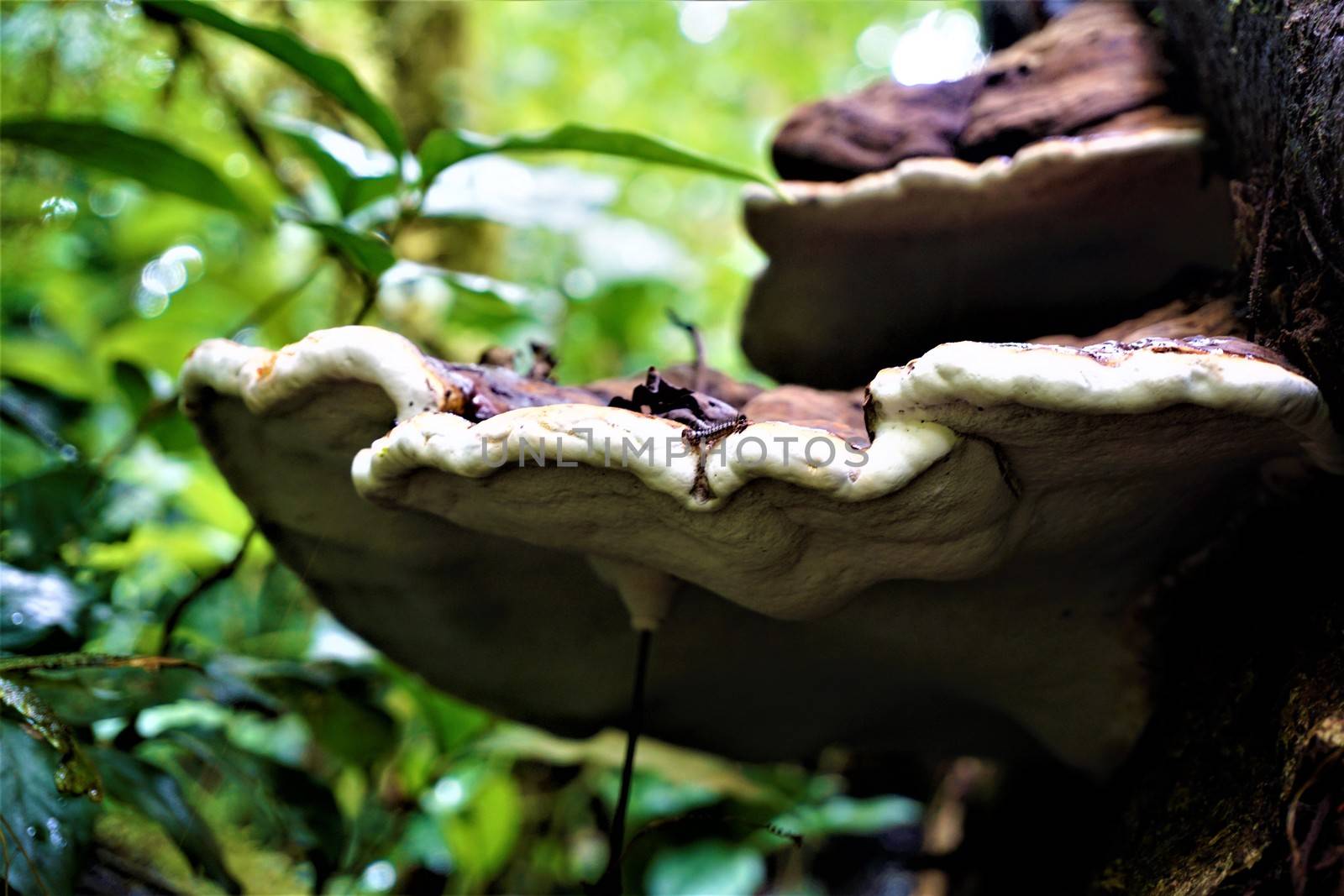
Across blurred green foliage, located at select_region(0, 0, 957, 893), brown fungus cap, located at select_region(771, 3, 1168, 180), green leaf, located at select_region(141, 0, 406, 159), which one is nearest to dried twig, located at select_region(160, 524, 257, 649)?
blurred green foliage, located at select_region(0, 0, 957, 893)

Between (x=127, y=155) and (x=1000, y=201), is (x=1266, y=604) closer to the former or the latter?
(x=1000, y=201)

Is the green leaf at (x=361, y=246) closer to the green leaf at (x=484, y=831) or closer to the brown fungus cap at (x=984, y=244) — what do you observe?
the brown fungus cap at (x=984, y=244)

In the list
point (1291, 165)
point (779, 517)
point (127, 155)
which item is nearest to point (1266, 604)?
point (1291, 165)

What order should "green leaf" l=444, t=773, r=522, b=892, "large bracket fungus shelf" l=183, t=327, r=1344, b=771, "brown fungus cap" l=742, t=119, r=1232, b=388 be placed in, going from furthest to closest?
"green leaf" l=444, t=773, r=522, b=892 < "brown fungus cap" l=742, t=119, r=1232, b=388 < "large bracket fungus shelf" l=183, t=327, r=1344, b=771

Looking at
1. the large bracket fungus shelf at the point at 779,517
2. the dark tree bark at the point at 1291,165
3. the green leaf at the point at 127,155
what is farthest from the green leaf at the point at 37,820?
the dark tree bark at the point at 1291,165

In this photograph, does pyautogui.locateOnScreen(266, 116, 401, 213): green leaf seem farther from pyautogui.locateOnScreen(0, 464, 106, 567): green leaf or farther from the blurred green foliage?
pyautogui.locateOnScreen(0, 464, 106, 567): green leaf
